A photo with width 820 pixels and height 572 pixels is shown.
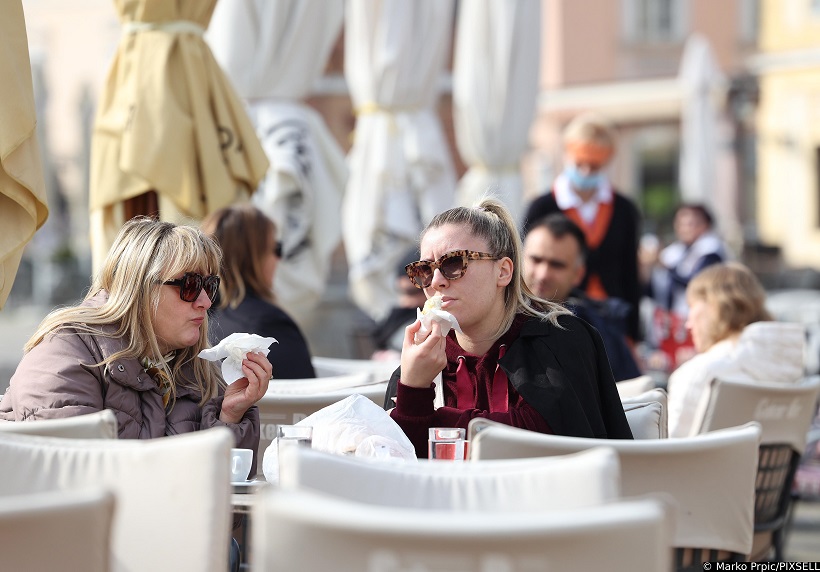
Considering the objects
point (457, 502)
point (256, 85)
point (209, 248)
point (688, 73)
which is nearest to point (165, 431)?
point (209, 248)

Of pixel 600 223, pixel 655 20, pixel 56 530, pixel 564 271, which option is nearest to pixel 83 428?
pixel 56 530

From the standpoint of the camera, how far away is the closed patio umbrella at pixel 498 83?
954 cm

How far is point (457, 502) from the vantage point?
2342mm

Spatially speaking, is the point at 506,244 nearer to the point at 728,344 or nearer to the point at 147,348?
the point at 147,348

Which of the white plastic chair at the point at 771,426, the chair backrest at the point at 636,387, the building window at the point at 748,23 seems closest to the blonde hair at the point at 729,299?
the white plastic chair at the point at 771,426

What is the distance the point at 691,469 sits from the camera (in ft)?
9.46

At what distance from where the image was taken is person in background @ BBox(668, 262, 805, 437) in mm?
5023

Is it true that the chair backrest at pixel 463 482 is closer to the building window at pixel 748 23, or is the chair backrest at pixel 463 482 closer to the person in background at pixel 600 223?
the person in background at pixel 600 223

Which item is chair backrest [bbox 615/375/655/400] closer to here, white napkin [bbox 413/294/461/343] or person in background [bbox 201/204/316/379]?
person in background [bbox 201/204/316/379]

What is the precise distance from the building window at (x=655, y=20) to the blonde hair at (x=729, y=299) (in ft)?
102

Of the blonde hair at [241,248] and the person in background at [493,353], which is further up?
the blonde hair at [241,248]

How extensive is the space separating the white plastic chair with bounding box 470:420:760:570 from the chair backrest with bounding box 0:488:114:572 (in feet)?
2.69

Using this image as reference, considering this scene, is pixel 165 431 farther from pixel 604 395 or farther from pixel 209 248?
pixel 604 395

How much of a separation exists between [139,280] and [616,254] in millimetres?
4565
